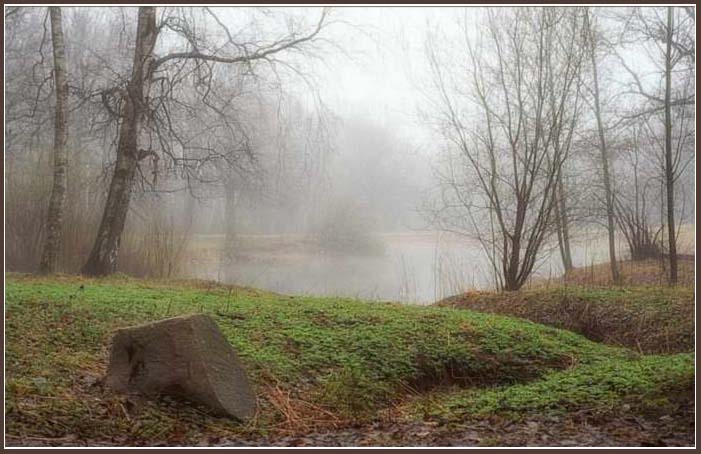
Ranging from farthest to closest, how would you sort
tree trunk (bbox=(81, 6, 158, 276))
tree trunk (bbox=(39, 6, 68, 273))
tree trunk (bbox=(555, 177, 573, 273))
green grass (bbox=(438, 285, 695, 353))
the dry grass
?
tree trunk (bbox=(555, 177, 573, 273)), tree trunk (bbox=(81, 6, 158, 276)), tree trunk (bbox=(39, 6, 68, 273)), the dry grass, green grass (bbox=(438, 285, 695, 353))

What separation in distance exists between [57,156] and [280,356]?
2.92 meters

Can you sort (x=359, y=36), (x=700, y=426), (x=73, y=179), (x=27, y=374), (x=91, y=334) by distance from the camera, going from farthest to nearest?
1. (x=73, y=179)
2. (x=359, y=36)
3. (x=91, y=334)
4. (x=27, y=374)
5. (x=700, y=426)

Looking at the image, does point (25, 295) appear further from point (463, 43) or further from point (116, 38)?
point (463, 43)

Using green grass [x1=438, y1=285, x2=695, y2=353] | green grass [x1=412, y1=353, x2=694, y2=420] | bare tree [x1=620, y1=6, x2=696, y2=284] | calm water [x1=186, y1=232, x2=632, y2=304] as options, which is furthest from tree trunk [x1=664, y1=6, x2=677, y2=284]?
green grass [x1=412, y1=353, x2=694, y2=420]

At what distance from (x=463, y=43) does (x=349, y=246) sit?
226 cm

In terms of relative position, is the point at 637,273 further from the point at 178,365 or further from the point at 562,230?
the point at 178,365

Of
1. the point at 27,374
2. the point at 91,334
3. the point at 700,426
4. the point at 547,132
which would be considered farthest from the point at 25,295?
the point at 547,132

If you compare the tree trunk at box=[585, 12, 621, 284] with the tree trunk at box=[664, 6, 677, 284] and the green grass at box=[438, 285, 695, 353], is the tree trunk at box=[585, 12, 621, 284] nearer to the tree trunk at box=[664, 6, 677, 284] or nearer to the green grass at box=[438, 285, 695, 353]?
the green grass at box=[438, 285, 695, 353]

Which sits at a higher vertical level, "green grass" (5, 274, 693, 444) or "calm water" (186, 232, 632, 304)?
"calm water" (186, 232, 632, 304)

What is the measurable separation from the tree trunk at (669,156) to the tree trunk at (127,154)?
14.2ft

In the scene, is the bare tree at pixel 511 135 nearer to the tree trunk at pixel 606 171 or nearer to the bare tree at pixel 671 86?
the tree trunk at pixel 606 171

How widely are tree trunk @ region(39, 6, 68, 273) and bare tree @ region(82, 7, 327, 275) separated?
1.03 ft

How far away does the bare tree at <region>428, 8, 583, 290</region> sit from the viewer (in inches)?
238

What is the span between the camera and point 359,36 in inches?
215
